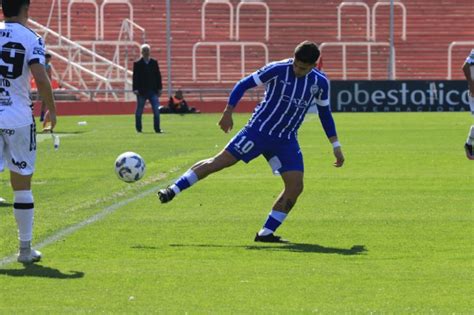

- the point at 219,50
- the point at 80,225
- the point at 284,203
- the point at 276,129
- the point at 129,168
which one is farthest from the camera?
the point at 219,50

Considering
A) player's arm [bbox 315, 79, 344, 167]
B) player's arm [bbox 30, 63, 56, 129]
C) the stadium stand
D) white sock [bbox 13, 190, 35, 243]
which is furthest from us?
the stadium stand

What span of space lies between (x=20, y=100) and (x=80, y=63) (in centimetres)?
4039

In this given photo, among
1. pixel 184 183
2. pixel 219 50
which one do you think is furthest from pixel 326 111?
pixel 219 50

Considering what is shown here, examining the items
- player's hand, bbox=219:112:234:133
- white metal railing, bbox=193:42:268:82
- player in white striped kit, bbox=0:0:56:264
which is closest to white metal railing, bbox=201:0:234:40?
white metal railing, bbox=193:42:268:82

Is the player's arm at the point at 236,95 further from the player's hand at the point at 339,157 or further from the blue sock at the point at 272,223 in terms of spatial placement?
the player's hand at the point at 339,157

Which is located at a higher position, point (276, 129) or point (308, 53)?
point (308, 53)

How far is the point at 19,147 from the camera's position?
400 inches

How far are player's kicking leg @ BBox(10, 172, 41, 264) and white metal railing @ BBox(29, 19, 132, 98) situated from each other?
3808 centimetres

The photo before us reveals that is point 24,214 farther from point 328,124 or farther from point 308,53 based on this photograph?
point 328,124

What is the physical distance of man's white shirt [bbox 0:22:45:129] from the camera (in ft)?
33.0

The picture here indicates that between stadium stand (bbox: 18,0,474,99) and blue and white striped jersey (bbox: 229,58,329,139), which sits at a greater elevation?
blue and white striped jersey (bbox: 229,58,329,139)

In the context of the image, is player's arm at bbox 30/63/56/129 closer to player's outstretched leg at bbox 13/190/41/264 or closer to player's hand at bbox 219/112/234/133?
player's outstretched leg at bbox 13/190/41/264

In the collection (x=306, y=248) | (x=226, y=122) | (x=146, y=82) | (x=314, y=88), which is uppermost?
(x=314, y=88)

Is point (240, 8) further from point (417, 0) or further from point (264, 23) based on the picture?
A: point (417, 0)
